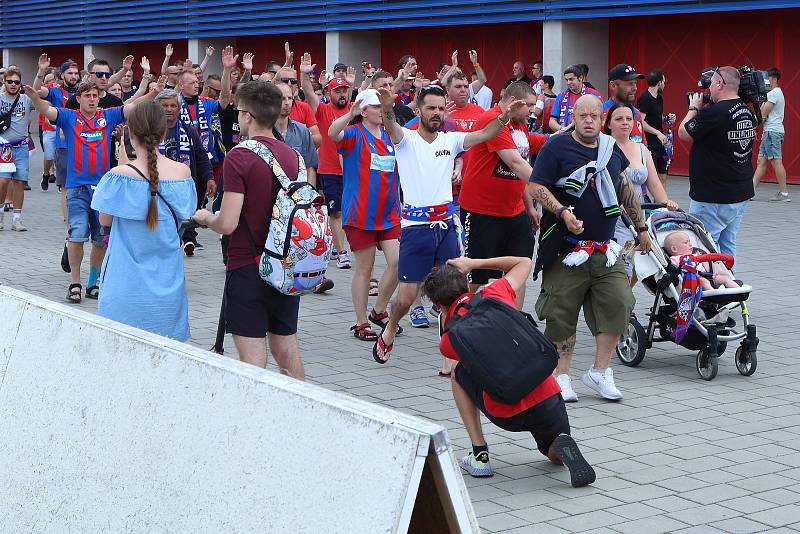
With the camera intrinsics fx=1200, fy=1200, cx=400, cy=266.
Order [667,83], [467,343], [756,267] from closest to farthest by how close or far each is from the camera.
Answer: [467,343] < [756,267] < [667,83]

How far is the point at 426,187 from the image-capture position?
24.7ft

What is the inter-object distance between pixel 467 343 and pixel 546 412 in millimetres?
511

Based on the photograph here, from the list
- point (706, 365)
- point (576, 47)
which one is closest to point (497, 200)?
point (706, 365)

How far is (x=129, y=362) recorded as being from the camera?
3.95 metres

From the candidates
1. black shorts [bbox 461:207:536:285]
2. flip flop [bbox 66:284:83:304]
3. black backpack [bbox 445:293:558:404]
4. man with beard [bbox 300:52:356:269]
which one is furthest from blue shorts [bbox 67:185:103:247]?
black backpack [bbox 445:293:558:404]

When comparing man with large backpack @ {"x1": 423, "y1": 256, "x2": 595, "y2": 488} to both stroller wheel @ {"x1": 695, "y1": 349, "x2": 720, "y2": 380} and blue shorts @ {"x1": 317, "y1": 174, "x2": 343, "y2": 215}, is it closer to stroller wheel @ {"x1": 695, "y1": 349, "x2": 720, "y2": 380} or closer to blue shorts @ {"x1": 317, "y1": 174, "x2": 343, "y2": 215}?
stroller wheel @ {"x1": 695, "y1": 349, "x2": 720, "y2": 380}

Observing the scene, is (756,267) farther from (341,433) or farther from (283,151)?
(341,433)

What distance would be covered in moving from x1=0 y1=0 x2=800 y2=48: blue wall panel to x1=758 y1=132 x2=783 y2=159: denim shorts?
2191 millimetres

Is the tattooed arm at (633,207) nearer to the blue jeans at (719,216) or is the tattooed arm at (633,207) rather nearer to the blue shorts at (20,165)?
the blue jeans at (719,216)

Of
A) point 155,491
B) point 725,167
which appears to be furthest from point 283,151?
point 725,167

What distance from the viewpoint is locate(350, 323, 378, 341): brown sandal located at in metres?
8.47

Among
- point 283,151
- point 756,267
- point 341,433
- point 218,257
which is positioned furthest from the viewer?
point 218,257

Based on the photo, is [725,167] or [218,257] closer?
[725,167]

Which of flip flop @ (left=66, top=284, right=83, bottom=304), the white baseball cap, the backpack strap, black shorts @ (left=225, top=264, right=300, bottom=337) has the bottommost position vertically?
flip flop @ (left=66, top=284, right=83, bottom=304)
